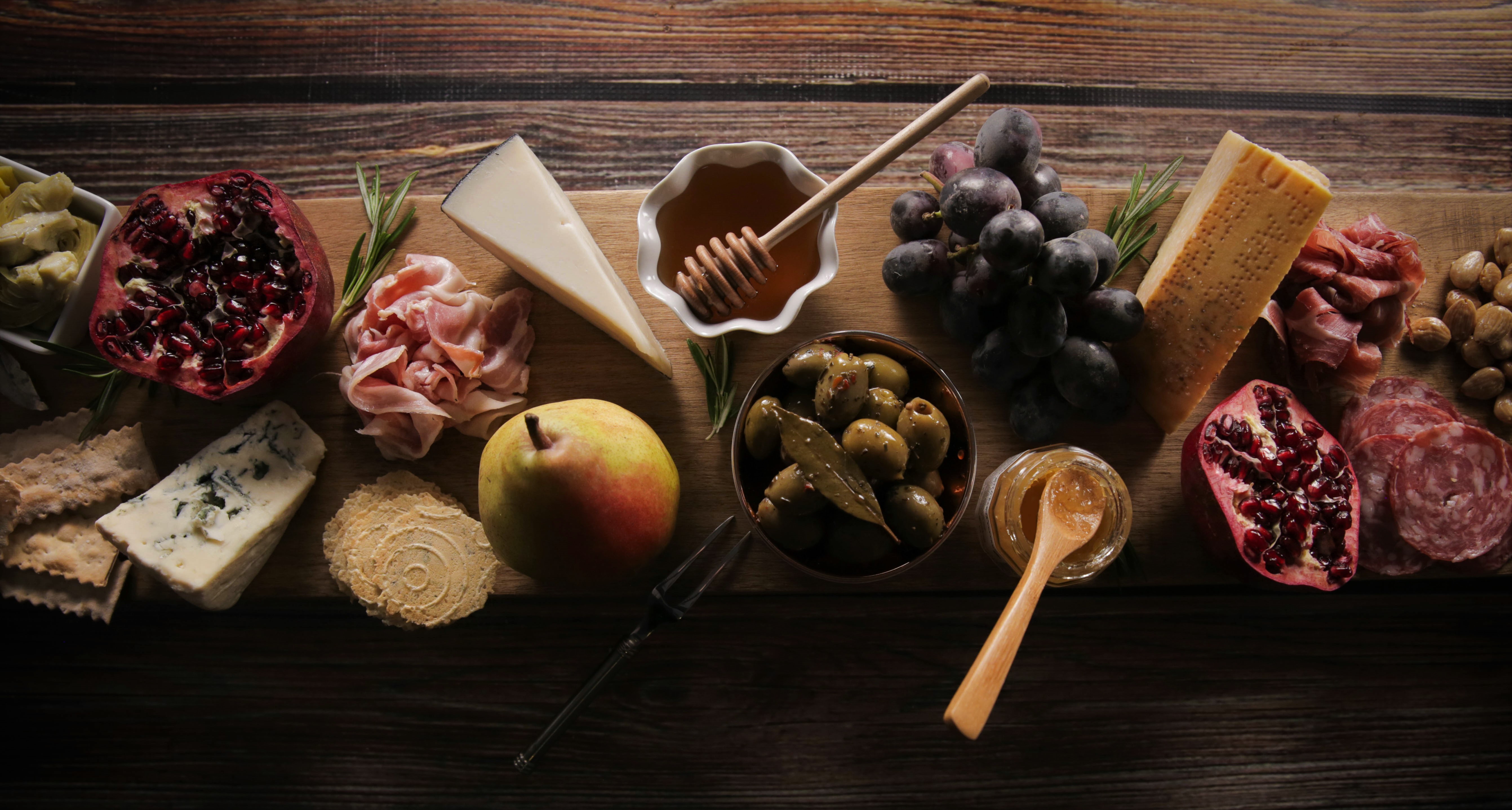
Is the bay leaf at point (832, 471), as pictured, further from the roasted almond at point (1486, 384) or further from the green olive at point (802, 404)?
the roasted almond at point (1486, 384)

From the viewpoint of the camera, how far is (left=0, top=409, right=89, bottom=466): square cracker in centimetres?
122

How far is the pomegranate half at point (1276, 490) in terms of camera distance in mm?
1109

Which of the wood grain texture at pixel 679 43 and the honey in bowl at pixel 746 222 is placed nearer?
the honey in bowl at pixel 746 222

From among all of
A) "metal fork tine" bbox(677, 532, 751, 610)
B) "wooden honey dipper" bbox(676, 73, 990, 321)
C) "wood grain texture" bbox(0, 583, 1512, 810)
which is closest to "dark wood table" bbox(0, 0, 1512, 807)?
"wood grain texture" bbox(0, 583, 1512, 810)

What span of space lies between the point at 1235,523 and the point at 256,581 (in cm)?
152

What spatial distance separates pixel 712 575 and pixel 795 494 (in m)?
0.30

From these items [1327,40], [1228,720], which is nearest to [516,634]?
[1228,720]

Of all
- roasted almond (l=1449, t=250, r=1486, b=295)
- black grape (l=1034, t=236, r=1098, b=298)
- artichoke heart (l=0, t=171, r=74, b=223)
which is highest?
artichoke heart (l=0, t=171, r=74, b=223)

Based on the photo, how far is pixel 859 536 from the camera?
1006 millimetres

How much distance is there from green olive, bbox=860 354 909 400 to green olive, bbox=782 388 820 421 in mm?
88

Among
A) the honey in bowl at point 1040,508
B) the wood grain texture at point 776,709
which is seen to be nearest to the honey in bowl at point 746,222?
the honey in bowl at point 1040,508

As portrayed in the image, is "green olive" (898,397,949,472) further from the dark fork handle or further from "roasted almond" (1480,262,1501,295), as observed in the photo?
"roasted almond" (1480,262,1501,295)

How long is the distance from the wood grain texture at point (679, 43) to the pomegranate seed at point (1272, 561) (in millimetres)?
907

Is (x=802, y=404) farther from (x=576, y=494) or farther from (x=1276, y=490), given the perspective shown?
(x=1276, y=490)
